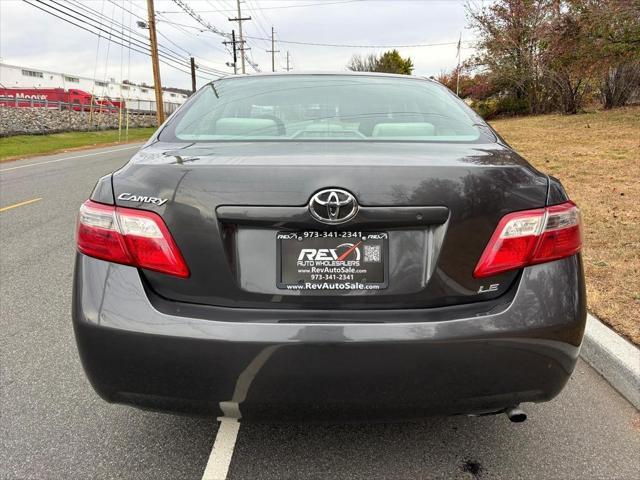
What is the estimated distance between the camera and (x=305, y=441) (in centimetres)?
234

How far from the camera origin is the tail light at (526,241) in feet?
5.80

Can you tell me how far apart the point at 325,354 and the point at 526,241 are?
778mm

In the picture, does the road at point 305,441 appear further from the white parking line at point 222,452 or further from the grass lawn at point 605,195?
the grass lawn at point 605,195

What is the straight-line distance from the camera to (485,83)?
31.5 metres

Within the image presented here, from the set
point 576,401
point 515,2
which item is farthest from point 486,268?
point 515,2

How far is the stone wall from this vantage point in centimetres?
2775

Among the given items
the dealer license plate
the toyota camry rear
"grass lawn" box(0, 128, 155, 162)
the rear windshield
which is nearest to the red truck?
"grass lawn" box(0, 128, 155, 162)

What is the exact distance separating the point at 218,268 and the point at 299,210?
1.10 feet

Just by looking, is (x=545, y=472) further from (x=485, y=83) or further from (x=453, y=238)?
(x=485, y=83)

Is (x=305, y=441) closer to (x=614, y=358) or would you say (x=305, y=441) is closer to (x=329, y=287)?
(x=329, y=287)

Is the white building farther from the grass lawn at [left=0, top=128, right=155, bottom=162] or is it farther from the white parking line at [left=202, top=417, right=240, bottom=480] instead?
the white parking line at [left=202, top=417, right=240, bottom=480]

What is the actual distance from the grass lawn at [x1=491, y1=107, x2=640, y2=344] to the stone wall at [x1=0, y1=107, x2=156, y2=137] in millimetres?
24439

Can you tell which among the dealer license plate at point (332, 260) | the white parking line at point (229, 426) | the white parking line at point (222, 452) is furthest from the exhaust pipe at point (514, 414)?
the white parking line at point (222, 452)

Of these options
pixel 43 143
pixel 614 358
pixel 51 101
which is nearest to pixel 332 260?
pixel 614 358
